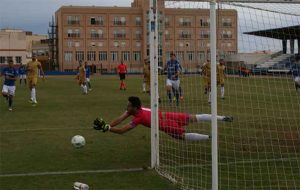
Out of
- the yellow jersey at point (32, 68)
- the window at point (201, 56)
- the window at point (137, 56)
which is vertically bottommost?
the yellow jersey at point (32, 68)

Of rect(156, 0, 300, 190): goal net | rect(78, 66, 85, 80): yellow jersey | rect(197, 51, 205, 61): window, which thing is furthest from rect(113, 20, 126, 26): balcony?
rect(197, 51, 205, 61): window

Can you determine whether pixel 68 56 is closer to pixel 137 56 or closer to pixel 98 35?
pixel 98 35

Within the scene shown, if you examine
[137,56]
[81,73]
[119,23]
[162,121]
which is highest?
[119,23]

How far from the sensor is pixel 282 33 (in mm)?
Answer: 9102

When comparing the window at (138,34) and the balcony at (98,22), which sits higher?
the balcony at (98,22)

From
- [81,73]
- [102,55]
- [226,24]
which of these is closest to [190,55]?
[226,24]

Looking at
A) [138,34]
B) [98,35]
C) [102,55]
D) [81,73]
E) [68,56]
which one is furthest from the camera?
[138,34]

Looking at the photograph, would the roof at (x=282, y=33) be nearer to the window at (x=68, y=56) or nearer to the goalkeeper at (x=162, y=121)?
the goalkeeper at (x=162, y=121)

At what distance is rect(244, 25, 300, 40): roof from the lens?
27.3 feet

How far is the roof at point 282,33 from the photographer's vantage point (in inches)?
327

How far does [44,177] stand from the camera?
26.2 ft

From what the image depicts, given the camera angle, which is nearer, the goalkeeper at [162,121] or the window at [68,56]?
the goalkeeper at [162,121]

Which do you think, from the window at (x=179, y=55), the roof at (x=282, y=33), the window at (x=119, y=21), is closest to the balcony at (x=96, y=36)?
the window at (x=119, y=21)

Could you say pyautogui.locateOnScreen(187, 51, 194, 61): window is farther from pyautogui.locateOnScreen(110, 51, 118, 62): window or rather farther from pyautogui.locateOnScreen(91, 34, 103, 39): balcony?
pyautogui.locateOnScreen(110, 51, 118, 62): window
